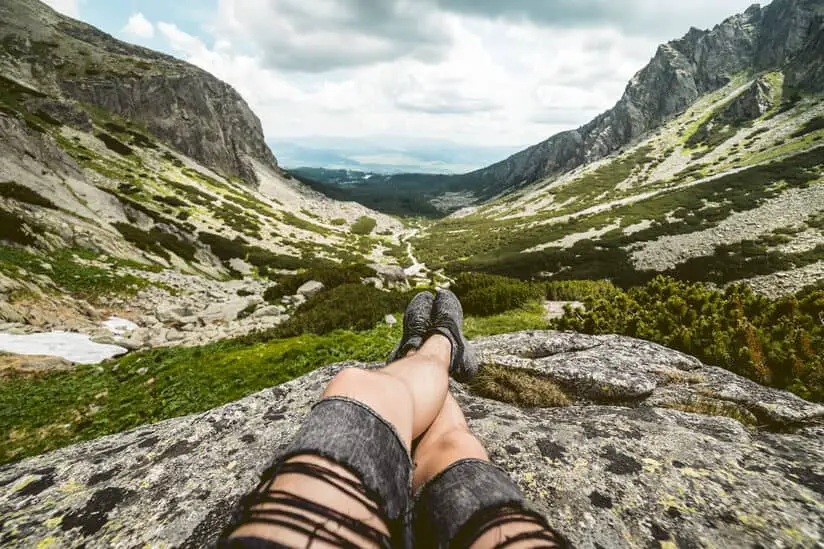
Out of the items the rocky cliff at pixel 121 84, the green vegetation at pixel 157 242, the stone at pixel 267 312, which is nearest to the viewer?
the stone at pixel 267 312

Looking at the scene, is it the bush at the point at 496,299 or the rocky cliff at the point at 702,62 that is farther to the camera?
the rocky cliff at the point at 702,62

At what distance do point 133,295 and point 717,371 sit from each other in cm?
2330

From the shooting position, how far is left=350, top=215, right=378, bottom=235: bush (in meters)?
108

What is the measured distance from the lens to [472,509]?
2.20m

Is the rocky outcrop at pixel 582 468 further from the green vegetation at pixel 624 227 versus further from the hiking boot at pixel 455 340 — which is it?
the green vegetation at pixel 624 227

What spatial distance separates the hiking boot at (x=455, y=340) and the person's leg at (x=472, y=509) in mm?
1998

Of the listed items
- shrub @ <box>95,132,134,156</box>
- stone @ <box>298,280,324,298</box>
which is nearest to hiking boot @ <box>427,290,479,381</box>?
stone @ <box>298,280,324,298</box>

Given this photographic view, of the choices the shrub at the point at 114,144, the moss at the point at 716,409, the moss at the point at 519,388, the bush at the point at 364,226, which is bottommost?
the bush at the point at 364,226

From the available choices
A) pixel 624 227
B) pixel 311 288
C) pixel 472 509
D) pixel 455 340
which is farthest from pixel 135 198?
pixel 624 227

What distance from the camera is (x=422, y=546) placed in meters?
2.22

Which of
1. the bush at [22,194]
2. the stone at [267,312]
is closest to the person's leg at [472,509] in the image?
the stone at [267,312]

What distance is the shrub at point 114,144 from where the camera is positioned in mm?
71919

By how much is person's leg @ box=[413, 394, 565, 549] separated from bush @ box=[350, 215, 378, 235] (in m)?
104

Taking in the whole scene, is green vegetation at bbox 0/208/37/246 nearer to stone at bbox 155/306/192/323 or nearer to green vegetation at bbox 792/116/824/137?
stone at bbox 155/306/192/323
